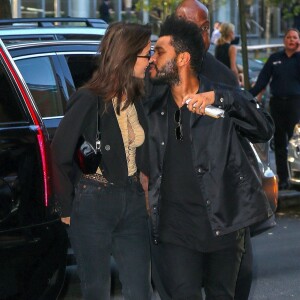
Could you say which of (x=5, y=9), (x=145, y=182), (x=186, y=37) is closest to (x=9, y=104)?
(x=145, y=182)

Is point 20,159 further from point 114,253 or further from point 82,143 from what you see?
point 114,253

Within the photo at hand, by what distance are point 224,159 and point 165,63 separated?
1.70ft

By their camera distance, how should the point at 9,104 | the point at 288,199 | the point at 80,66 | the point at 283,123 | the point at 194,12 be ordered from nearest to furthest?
the point at 9,104 < the point at 194,12 < the point at 80,66 < the point at 288,199 < the point at 283,123

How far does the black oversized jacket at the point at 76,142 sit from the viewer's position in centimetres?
442

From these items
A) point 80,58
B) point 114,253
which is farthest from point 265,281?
point 114,253

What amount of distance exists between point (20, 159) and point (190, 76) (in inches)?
34.3

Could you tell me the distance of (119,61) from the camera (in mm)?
4504

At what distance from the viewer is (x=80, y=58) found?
7.10 m

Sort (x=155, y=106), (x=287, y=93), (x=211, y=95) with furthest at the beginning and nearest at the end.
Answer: (x=287, y=93) < (x=155, y=106) < (x=211, y=95)

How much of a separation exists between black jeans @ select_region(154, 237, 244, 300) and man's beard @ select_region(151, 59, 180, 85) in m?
0.76

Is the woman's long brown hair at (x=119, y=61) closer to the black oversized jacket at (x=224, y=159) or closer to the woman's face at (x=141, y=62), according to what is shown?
the woman's face at (x=141, y=62)

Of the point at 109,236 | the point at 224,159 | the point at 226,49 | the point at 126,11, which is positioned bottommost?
the point at 126,11

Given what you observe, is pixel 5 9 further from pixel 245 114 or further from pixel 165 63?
pixel 245 114

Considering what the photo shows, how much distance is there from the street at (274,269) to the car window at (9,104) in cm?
247
